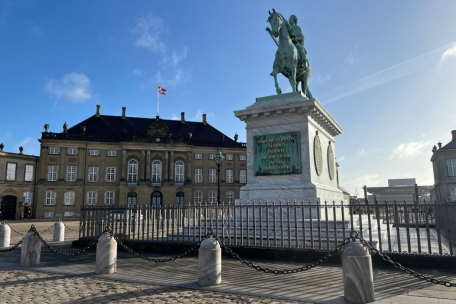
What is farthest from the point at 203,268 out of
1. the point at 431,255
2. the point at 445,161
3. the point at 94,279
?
the point at 445,161

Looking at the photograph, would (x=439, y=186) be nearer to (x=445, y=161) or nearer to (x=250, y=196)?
(x=445, y=161)

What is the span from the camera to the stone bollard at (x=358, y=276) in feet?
15.2

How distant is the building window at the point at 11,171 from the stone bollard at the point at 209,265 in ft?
167

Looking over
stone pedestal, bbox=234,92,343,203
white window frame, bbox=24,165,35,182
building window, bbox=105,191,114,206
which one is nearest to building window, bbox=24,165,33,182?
white window frame, bbox=24,165,35,182

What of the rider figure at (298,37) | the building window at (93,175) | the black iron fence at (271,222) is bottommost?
the black iron fence at (271,222)

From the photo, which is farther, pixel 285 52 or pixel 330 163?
pixel 330 163

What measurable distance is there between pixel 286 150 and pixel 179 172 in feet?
156

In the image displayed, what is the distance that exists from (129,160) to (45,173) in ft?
42.1

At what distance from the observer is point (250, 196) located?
10461mm

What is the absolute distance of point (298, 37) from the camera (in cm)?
1281

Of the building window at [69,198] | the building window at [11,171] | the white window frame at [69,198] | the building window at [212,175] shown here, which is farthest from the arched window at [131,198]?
the building window at [11,171]

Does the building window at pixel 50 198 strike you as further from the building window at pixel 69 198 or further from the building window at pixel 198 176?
the building window at pixel 198 176

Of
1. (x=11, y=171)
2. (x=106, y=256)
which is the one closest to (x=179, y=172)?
(x=11, y=171)

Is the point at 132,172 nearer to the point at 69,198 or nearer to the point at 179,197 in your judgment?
the point at 179,197
